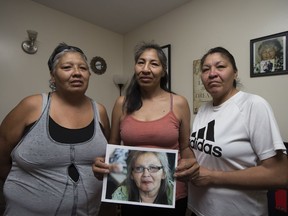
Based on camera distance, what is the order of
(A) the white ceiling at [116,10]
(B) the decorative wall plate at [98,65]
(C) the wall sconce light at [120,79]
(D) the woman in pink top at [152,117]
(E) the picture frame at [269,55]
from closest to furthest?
1. (D) the woman in pink top at [152,117]
2. (E) the picture frame at [269,55]
3. (A) the white ceiling at [116,10]
4. (B) the decorative wall plate at [98,65]
5. (C) the wall sconce light at [120,79]

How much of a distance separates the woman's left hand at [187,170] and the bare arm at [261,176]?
7cm

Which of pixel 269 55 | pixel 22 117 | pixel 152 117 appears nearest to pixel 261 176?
pixel 152 117

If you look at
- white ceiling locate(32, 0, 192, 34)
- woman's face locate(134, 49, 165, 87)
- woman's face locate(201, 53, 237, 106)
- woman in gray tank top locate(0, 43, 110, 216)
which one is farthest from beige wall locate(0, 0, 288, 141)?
woman in gray tank top locate(0, 43, 110, 216)

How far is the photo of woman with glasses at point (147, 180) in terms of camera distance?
3.35ft

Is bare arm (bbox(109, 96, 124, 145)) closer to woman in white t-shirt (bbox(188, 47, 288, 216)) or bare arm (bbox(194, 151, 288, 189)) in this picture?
woman in white t-shirt (bbox(188, 47, 288, 216))

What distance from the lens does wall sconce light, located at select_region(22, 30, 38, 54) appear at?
3227 mm

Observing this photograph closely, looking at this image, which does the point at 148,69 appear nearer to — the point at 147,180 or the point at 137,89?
the point at 137,89

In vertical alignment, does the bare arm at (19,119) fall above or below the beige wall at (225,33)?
below

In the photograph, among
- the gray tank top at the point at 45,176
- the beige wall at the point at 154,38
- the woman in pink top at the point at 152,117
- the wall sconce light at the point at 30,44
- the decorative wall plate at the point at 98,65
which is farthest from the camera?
the decorative wall plate at the point at 98,65

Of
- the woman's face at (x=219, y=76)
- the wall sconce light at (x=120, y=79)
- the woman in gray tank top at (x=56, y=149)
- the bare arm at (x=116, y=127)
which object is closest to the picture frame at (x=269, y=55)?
the woman's face at (x=219, y=76)

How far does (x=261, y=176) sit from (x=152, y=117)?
55cm

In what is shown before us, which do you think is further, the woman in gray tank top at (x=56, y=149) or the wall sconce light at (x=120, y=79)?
the wall sconce light at (x=120, y=79)

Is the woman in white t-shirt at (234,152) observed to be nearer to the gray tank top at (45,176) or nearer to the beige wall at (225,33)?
the gray tank top at (45,176)

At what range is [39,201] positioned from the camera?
106 cm
